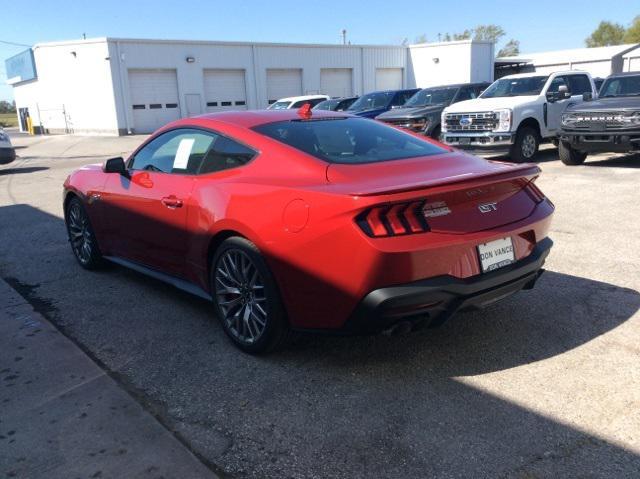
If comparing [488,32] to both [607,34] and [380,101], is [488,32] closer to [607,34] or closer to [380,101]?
[607,34]

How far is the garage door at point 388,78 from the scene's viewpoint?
40438mm

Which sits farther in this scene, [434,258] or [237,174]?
[237,174]

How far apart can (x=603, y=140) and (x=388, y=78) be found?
32192mm

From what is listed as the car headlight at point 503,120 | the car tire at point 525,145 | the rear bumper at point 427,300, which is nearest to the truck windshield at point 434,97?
the car tire at point 525,145

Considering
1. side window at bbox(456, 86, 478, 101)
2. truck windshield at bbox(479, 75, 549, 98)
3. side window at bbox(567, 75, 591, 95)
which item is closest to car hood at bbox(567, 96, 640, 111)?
truck windshield at bbox(479, 75, 549, 98)

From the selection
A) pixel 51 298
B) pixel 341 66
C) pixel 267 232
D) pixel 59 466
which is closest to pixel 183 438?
pixel 59 466

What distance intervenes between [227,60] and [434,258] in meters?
33.0

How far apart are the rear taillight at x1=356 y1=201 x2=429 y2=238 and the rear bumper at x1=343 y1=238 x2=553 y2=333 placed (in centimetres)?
28

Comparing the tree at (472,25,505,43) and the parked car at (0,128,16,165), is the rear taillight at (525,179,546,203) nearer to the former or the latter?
the parked car at (0,128,16,165)

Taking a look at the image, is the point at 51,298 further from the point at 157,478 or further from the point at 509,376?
the point at 509,376

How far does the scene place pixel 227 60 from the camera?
1332 inches

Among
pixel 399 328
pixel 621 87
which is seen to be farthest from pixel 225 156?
pixel 621 87

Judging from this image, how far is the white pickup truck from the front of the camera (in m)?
11.5

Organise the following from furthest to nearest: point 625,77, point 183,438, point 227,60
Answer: point 227,60 < point 625,77 < point 183,438
